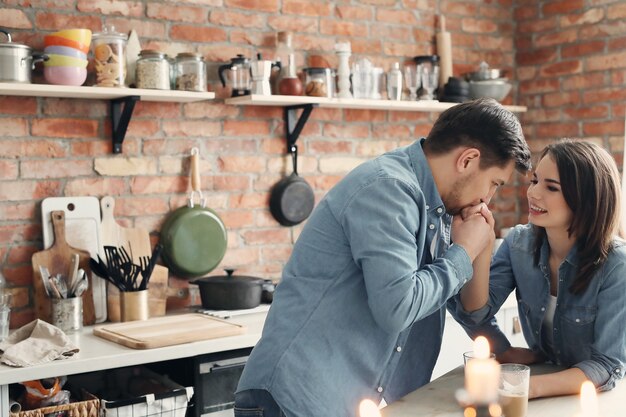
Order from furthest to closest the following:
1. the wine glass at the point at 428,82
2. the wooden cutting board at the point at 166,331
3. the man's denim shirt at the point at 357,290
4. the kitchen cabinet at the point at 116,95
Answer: the wine glass at the point at 428,82 < the kitchen cabinet at the point at 116,95 < the wooden cutting board at the point at 166,331 < the man's denim shirt at the point at 357,290

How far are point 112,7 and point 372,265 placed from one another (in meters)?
1.95

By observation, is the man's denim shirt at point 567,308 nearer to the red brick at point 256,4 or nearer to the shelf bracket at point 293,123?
the shelf bracket at point 293,123

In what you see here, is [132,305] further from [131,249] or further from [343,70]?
[343,70]

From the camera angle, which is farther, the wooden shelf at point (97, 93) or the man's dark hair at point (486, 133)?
the wooden shelf at point (97, 93)

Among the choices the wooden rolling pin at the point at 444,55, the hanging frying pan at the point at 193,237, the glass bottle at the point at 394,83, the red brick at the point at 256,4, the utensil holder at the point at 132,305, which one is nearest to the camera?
the utensil holder at the point at 132,305

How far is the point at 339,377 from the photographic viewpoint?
1.83m

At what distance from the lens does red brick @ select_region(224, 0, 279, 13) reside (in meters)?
3.45

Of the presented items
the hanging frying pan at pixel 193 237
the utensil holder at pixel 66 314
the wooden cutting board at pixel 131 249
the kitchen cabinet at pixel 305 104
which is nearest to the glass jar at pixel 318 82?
the kitchen cabinet at pixel 305 104

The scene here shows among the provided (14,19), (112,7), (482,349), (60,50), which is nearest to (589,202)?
(482,349)

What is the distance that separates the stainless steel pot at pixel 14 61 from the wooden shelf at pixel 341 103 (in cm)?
86

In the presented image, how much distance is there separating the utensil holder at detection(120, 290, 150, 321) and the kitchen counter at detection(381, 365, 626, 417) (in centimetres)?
145

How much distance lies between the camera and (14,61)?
2.76 m

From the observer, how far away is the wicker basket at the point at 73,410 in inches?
95.7

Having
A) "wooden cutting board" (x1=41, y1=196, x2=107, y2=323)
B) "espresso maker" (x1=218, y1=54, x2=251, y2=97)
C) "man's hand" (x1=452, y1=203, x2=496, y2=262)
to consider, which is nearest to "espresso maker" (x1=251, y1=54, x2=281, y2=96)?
"espresso maker" (x1=218, y1=54, x2=251, y2=97)
